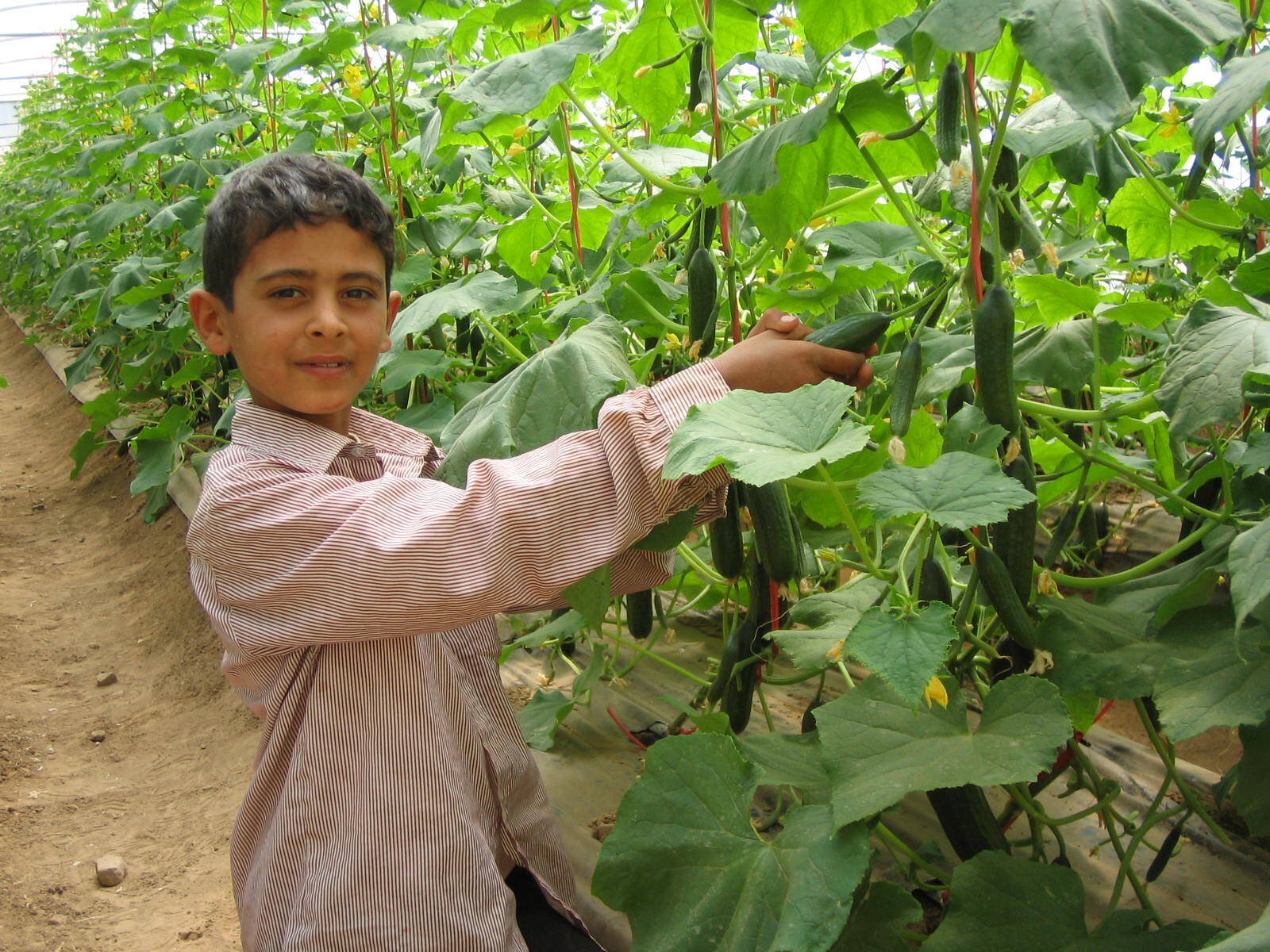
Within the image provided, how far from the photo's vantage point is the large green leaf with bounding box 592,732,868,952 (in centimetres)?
110

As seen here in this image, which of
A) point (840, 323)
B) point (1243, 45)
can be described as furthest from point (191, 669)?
point (1243, 45)

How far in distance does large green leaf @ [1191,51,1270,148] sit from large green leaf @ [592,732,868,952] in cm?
72

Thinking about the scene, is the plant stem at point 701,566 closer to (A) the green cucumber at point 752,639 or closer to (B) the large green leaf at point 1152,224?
(A) the green cucumber at point 752,639

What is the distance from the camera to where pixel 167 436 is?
3977mm

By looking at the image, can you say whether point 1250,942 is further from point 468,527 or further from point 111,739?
point 111,739

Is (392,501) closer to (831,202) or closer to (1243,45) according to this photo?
(831,202)

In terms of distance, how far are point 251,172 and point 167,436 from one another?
9.04 ft

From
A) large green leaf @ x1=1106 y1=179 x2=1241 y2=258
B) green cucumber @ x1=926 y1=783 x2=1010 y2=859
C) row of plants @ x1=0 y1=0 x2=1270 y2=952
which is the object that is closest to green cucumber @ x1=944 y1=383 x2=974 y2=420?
row of plants @ x1=0 y1=0 x2=1270 y2=952

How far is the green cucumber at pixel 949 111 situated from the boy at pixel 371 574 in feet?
0.83

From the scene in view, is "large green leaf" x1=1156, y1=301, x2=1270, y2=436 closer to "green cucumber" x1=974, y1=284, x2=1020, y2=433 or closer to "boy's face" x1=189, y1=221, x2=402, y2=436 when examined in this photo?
"green cucumber" x1=974, y1=284, x2=1020, y2=433

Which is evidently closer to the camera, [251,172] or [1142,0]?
[1142,0]

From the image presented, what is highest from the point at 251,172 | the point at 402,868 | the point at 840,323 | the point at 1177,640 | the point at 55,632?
the point at 251,172

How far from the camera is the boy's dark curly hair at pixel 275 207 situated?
4.64 feet

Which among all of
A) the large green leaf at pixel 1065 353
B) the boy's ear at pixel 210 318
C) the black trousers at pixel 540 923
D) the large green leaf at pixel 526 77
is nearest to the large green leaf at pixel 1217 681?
the large green leaf at pixel 1065 353
